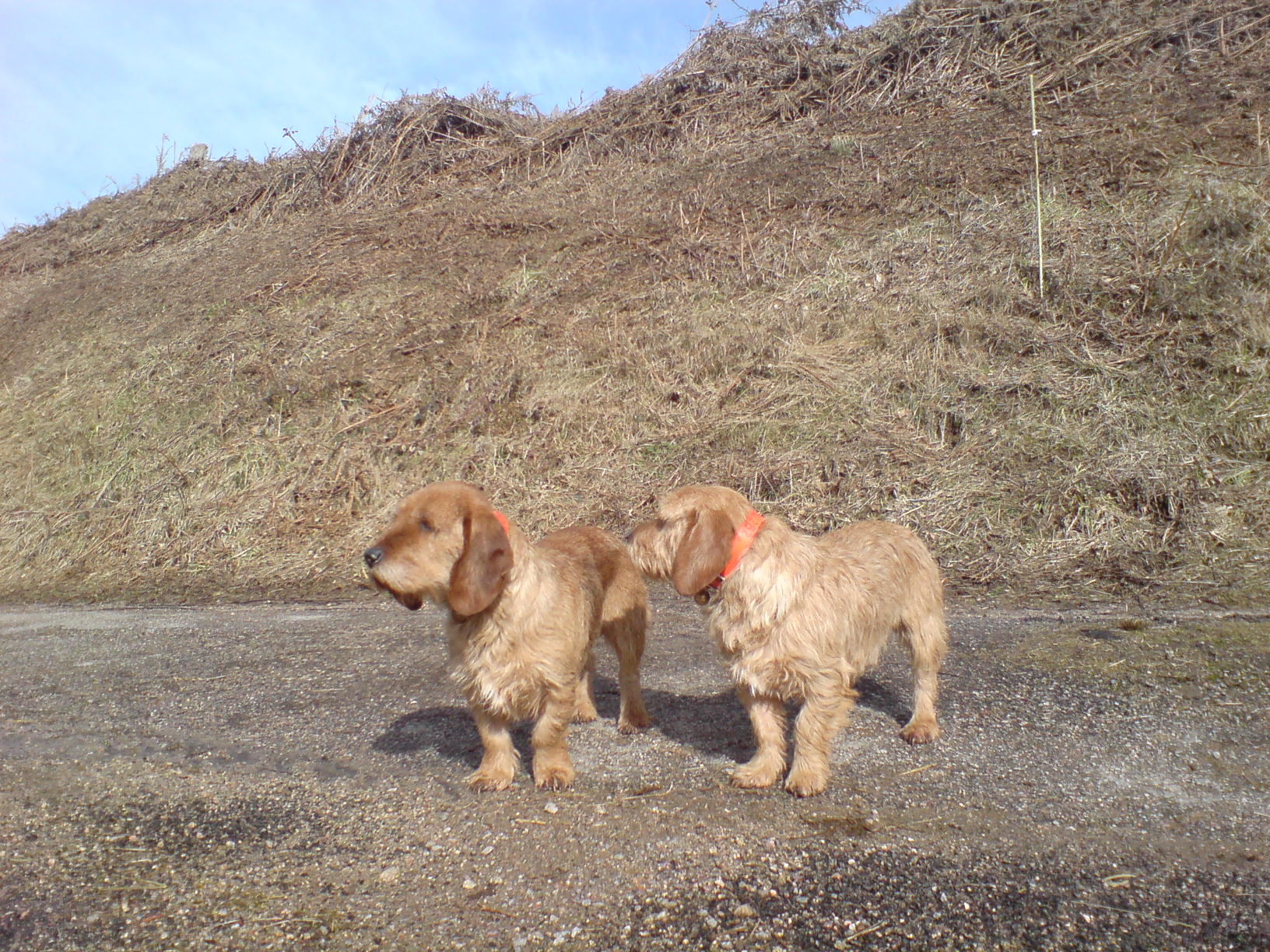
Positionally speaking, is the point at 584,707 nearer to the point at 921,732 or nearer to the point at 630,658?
the point at 630,658

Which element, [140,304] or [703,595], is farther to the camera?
[140,304]

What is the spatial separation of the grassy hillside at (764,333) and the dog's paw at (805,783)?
4.09 m

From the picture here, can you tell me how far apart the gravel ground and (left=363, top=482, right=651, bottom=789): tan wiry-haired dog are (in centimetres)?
24

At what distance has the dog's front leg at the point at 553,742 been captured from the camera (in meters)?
4.14

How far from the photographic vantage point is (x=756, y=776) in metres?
4.00

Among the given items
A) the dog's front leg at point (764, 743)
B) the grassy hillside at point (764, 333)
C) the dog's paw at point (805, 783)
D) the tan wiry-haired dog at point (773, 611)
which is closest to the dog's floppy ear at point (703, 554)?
the tan wiry-haired dog at point (773, 611)

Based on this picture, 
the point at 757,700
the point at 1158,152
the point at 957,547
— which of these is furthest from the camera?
the point at 1158,152

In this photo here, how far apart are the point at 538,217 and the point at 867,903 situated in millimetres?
14134

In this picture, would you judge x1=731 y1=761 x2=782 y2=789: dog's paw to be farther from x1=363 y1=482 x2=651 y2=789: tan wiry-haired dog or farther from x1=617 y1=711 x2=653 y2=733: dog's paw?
x1=617 y1=711 x2=653 y2=733: dog's paw

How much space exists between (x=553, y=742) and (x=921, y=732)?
1.84 meters

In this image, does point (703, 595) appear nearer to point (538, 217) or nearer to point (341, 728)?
point (341, 728)

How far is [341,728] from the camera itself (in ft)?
16.7

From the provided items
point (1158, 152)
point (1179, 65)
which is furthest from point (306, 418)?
point (1179, 65)

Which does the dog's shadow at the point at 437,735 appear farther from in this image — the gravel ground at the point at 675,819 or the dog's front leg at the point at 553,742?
the dog's front leg at the point at 553,742
